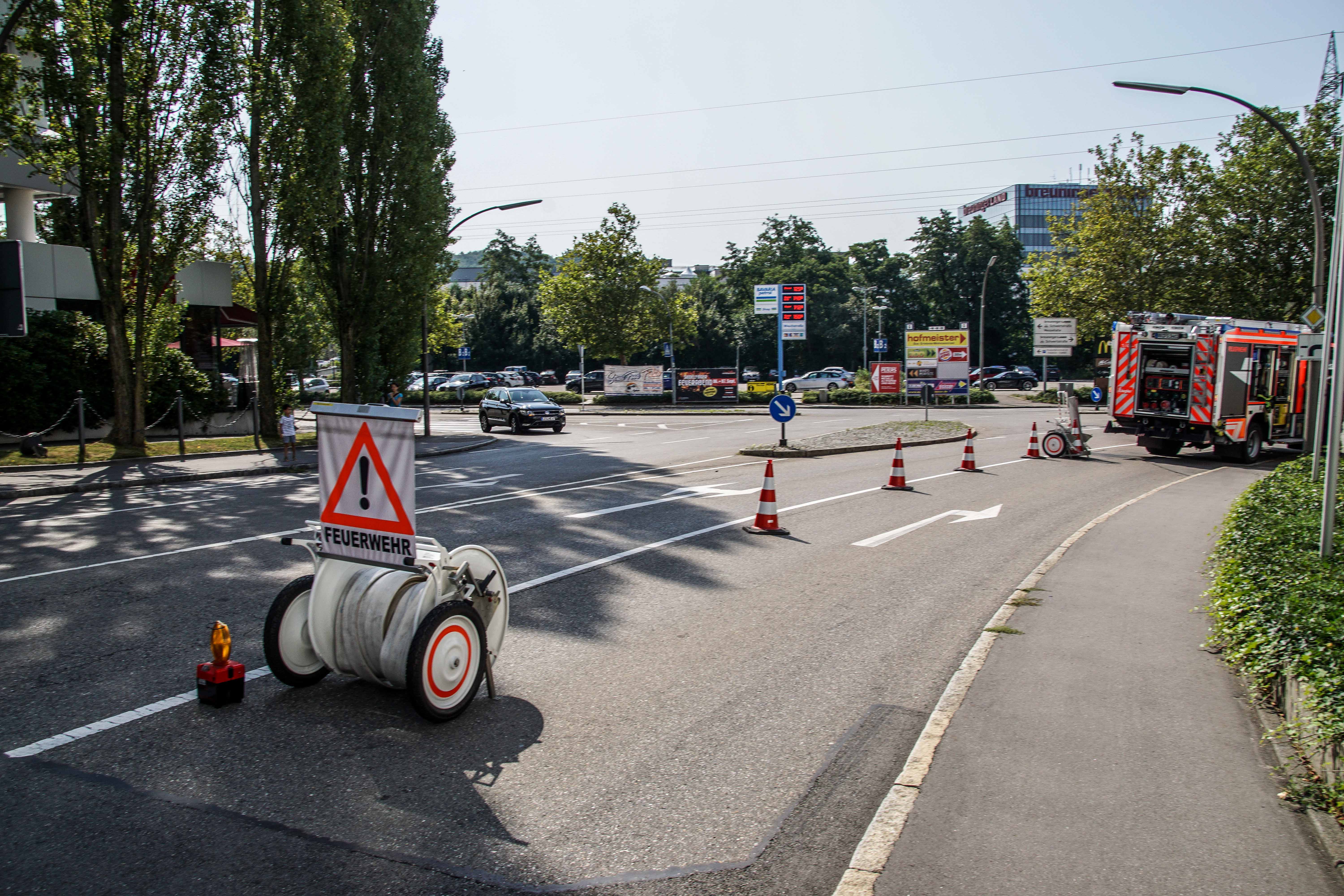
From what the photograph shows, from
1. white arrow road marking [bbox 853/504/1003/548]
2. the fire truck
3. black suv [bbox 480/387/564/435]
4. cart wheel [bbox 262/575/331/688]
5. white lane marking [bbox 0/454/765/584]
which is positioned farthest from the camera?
black suv [bbox 480/387/564/435]

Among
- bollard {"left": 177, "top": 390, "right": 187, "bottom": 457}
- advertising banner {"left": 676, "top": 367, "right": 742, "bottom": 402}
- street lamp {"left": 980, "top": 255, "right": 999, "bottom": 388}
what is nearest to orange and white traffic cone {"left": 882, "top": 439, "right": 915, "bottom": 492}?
bollard {"left": 177, "top": 390, "right": 187, "bottom": 457}

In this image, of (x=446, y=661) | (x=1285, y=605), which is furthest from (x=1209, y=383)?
(x=446, y=661)

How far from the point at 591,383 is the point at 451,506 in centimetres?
5568

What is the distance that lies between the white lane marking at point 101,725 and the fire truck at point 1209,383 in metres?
20.7

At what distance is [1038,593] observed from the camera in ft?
26.7

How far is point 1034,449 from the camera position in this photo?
850 inches

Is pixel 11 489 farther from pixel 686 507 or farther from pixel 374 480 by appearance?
pixel 374 480

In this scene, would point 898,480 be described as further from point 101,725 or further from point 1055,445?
point 101,725

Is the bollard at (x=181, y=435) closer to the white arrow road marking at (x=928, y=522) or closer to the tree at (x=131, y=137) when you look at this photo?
the tree at (x=131, y=137)

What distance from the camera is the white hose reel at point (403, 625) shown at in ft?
15.8

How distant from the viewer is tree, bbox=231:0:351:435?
23562 millimetres

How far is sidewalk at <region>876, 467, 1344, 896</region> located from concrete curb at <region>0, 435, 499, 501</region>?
14.9m

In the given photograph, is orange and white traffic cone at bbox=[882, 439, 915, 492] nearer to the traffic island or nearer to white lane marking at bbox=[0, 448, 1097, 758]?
white lane marking at bbox=[0, 448, 1097, 758]

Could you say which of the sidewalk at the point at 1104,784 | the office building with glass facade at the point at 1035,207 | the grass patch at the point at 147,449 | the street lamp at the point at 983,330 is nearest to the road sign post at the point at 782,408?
the sidewalk at the point at 1104,784
